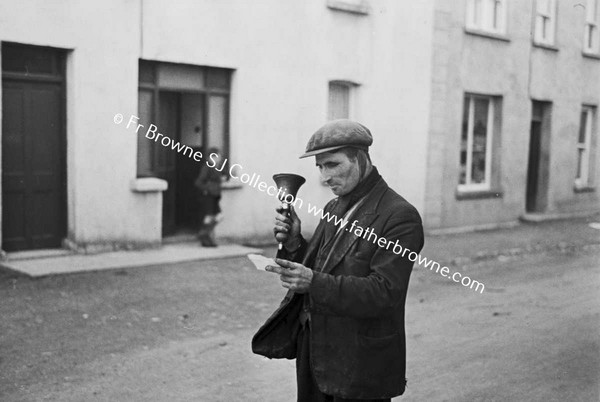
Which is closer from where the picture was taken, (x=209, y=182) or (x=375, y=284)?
(x=375, y=284)

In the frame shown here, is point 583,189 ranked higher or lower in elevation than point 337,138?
lower

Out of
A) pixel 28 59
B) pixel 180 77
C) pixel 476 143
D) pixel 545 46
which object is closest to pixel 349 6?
pixel 180 77

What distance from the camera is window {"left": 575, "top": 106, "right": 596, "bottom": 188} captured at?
23.1 m

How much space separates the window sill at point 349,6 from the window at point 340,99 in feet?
4.66

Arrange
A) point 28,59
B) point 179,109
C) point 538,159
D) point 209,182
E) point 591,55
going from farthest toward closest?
point 591,55, point 538,159, point 179,109, point 209,182, point 28,59

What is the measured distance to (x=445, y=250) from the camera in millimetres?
15133

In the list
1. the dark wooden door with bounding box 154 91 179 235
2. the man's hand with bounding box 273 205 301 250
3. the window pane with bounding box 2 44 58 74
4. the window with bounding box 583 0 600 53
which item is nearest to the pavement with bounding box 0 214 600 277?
the dark wooden door with bounding box 154 91 179 235

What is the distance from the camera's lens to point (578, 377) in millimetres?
6738

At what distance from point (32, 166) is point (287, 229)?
871 cm

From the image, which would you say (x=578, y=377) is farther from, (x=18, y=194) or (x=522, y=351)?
(x=18, y=194)

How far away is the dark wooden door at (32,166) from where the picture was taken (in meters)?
11.2

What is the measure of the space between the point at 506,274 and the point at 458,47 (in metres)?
6.95

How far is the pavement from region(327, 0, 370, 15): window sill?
4777 mm

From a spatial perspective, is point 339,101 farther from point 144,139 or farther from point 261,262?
point 261,262
